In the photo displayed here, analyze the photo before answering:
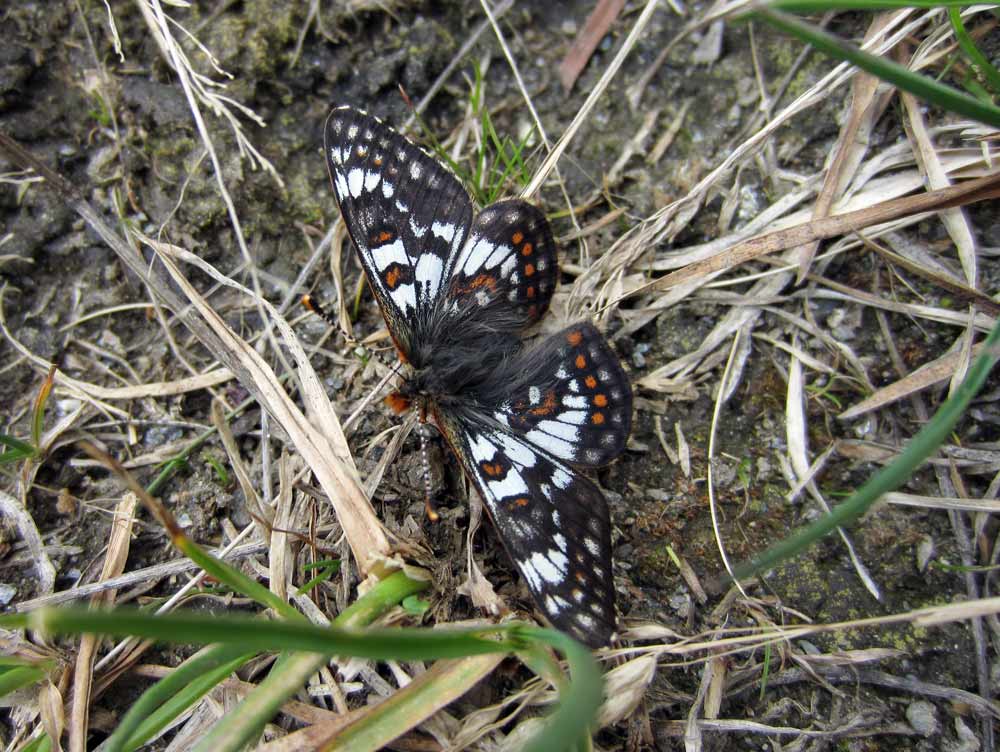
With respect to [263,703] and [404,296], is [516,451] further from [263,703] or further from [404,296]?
[263,703]

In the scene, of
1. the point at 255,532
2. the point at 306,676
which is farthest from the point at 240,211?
the point at 306,676

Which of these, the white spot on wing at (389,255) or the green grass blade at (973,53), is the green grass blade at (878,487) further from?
the white spot on wing at (389,255)

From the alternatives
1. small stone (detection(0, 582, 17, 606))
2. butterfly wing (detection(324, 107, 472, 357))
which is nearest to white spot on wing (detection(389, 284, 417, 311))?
butterfly wing (detection(324, 107, 472, 357))

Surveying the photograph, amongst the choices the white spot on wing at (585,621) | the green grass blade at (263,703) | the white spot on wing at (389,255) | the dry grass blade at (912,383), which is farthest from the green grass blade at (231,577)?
the dry grass blade at (912,383)

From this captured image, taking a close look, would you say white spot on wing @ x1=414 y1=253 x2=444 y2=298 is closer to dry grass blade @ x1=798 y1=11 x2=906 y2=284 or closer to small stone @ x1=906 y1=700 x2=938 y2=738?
dry grass blade @ x1=798 y1=11 x2=906 y2=284

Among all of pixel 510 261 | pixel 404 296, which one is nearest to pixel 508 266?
pixel 510 261

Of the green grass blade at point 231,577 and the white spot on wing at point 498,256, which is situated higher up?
the white spot on wing at point 498,256
